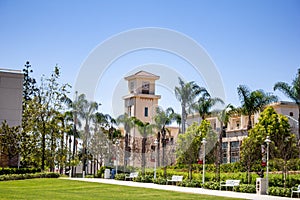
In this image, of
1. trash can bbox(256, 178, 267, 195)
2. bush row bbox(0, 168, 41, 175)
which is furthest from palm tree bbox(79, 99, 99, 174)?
trash can bbox(256, 178, 267, 195)

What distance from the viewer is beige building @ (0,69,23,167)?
4147cm

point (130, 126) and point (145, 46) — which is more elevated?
point (145, 46)

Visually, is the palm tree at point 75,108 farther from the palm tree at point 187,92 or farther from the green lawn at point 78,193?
the green lawn at point 78,193

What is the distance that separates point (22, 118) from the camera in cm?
4181

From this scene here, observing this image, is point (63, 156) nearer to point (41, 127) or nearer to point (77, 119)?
point (41, 127)

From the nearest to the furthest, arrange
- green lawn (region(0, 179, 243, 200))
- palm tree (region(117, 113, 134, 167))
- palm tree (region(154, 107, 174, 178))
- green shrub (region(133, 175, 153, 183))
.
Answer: green lawn (region(0, 179, 243, 200))
green shrub (region(133, 175, 153, 183))
palm tree (region(154, 107, 174, 178))
palm tree (region(117, 113, 134, 167))

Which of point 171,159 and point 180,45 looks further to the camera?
point 171,159

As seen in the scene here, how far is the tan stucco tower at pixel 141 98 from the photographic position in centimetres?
6278

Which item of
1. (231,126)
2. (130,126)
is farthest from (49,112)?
(231,126)

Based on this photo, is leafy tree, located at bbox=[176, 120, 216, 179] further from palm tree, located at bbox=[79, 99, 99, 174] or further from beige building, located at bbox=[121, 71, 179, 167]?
beige building, located at bbox=[121, 71, 179, 167]

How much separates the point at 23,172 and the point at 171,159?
1785 centimetres

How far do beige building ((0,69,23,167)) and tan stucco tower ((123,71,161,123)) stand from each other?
21.8 meters

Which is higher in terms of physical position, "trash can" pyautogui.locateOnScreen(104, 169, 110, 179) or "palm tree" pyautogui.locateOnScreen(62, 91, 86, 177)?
"palm tree" pyautogui.locateOnScreen(62, 91, 86, 177)

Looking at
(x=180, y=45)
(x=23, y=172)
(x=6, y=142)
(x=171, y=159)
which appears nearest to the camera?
(x=180, y=45)
